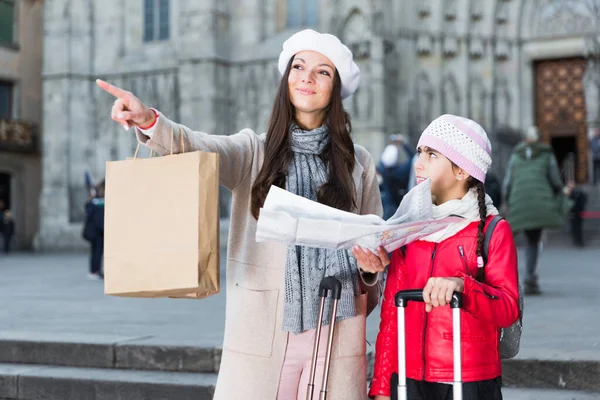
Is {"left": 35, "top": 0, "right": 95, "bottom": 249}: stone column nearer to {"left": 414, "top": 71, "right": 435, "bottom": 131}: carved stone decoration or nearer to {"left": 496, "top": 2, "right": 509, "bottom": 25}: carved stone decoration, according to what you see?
{"left": 414, "top": 71, "right": 435, "bottom": 131}: carved stone decoration

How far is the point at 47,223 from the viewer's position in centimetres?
2247

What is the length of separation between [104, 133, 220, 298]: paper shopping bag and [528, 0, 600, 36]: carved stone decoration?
18754 mm

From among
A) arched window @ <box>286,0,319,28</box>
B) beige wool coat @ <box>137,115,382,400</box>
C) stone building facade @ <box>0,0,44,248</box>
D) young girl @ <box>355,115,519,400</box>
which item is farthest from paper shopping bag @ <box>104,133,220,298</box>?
stone building facade @ <box>0,0,44,248</box>

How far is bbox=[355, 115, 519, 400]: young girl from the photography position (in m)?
2.39

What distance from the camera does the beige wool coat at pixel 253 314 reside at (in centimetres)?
246

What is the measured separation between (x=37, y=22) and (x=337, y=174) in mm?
26602

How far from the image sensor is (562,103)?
2000cm

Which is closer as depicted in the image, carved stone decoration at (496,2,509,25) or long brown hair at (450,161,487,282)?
long brown hair at (450,161,487,282)

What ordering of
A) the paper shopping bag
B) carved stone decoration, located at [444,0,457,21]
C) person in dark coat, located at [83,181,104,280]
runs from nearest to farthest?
the paper shopping bag
person in dark coat, located at [83,181,104,280]
carved stone decoration, located at [444,0,457,21]

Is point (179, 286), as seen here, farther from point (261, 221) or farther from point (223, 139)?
point (223, 139)

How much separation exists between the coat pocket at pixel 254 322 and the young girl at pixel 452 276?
340 mm

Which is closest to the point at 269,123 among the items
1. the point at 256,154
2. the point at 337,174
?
the point at 256,154

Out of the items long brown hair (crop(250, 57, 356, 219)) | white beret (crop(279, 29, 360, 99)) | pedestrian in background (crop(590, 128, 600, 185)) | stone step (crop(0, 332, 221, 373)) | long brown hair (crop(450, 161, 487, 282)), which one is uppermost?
pedestrian in background (crop(590, 128, 600, 185))

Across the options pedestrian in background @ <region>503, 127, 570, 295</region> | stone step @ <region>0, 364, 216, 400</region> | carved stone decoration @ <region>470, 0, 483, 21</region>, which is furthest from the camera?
carved stone decoration @ <region>470, 0, 483, 21</region>
